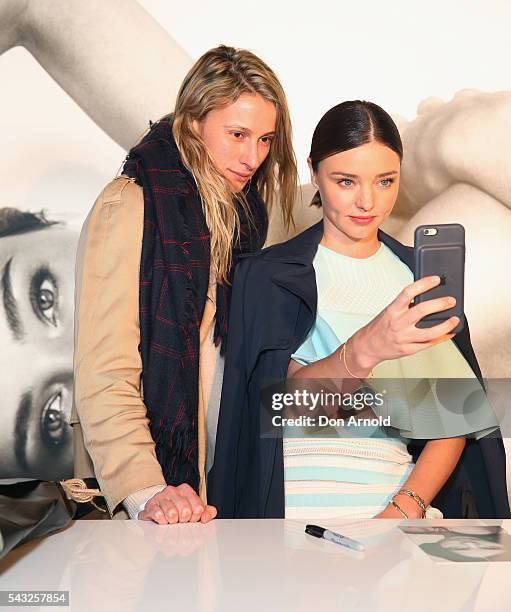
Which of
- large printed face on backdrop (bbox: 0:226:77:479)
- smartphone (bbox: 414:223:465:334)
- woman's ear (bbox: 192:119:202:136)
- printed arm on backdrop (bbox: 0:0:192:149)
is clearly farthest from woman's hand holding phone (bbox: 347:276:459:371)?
printed arm on backdrop (bbox: 0:0:192:149)

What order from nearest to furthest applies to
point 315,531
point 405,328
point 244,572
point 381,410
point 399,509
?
point 244,572 < point 315,531 < point 405,328 < point 399,509 < point 381,410

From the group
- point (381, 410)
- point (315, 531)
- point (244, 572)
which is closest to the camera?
point (244, 572)

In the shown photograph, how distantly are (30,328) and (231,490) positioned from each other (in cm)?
111

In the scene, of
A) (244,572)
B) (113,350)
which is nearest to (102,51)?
(113,350)

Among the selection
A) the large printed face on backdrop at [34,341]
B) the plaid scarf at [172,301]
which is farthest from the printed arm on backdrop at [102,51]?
the plaid scarf at [172,301]

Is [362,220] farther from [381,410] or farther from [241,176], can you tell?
[381,410]

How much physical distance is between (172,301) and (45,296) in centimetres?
104

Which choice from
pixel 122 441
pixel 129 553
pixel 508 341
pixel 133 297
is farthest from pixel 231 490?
pixel 508 341

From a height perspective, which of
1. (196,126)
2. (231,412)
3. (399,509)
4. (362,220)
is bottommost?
(399,509)

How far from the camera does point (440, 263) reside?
1.50m

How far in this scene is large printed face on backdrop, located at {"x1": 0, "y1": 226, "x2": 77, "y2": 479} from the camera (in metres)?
2.71

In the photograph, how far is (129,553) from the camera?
117cm

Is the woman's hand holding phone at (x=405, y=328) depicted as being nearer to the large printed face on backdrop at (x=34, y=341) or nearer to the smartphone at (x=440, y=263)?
the smartphone at (x=440, y=263)

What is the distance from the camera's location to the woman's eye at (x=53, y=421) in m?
2.74
